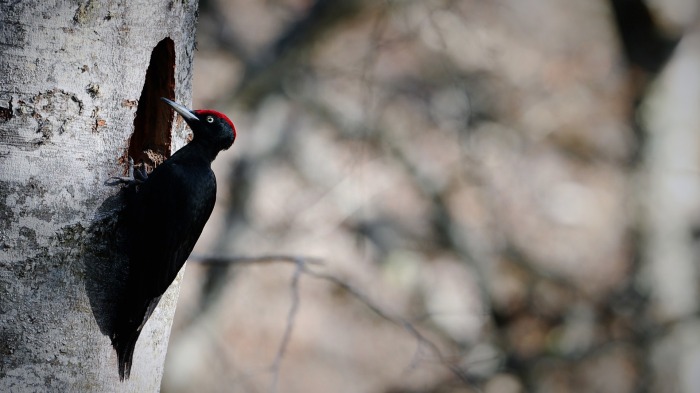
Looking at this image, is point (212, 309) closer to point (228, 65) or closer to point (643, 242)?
point (228, 65)

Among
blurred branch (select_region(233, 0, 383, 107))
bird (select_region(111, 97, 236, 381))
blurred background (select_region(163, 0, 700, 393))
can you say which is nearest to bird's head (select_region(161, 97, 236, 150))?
bird (select_region(111, 97, 236, 381))

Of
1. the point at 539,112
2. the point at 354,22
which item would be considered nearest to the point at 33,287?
the point at 354,22

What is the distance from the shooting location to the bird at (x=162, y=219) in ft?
6.04

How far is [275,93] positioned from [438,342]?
273cm

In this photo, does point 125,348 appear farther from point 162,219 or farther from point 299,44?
point 299,44

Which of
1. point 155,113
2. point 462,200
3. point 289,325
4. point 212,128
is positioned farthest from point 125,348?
point 462,200

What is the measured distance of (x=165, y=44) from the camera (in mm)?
1967

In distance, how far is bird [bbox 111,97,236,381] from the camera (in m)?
1.84

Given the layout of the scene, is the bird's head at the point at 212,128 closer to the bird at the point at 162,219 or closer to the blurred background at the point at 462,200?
the bird at the point at 162,219

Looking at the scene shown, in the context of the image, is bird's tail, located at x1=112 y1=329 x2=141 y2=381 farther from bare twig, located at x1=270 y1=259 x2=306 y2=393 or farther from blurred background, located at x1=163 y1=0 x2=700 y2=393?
blurred background, located at x1=163 y1=0 x2=700 y2=393

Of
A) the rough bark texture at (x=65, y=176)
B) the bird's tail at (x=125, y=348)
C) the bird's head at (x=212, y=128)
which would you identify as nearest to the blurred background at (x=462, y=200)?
the bird's head at (x=212, y=128)

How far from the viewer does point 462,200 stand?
25.5 ft

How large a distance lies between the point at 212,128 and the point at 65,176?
25.3 inches

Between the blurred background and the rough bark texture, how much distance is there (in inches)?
158
